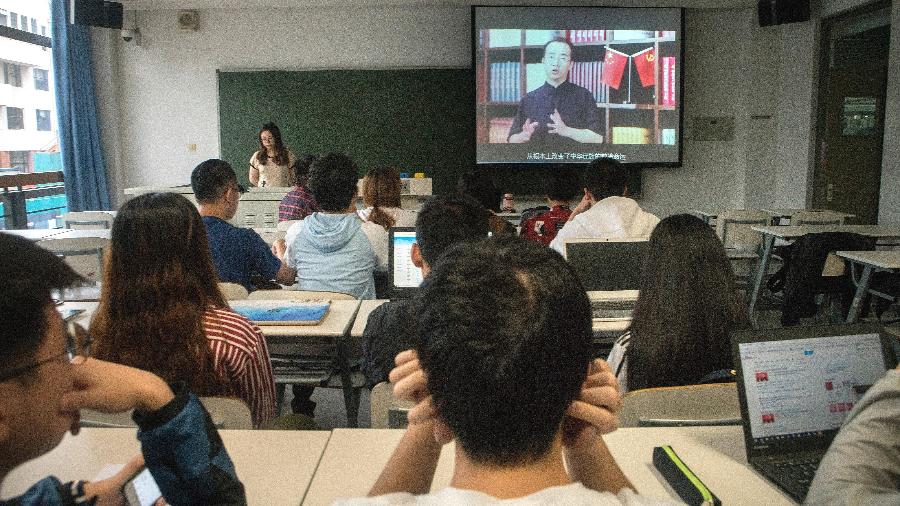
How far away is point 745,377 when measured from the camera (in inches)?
54.6

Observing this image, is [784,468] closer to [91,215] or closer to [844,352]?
[844,352]

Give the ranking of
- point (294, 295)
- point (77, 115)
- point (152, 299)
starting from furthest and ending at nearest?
point (77, 115) → point (294, 295) → point (152, 299)

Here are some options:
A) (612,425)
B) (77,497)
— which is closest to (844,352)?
(612,425)

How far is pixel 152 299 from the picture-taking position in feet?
5.67

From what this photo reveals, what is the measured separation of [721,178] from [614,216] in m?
5.46

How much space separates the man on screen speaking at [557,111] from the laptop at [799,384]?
666 centimetres

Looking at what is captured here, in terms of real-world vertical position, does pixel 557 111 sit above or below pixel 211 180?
above

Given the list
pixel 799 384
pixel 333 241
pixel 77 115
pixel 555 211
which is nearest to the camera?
pixel 799 384

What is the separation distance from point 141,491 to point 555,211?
3546mm

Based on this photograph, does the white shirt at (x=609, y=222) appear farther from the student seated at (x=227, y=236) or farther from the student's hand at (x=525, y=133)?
the student's hand at (x=525, y=133)

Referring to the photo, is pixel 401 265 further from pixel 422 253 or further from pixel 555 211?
pixel 555 211

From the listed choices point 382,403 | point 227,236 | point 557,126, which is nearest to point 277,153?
point 557,126

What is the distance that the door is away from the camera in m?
7.13

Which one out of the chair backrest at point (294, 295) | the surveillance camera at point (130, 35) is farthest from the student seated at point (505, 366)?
the surveillance camera at point (130, 35)
